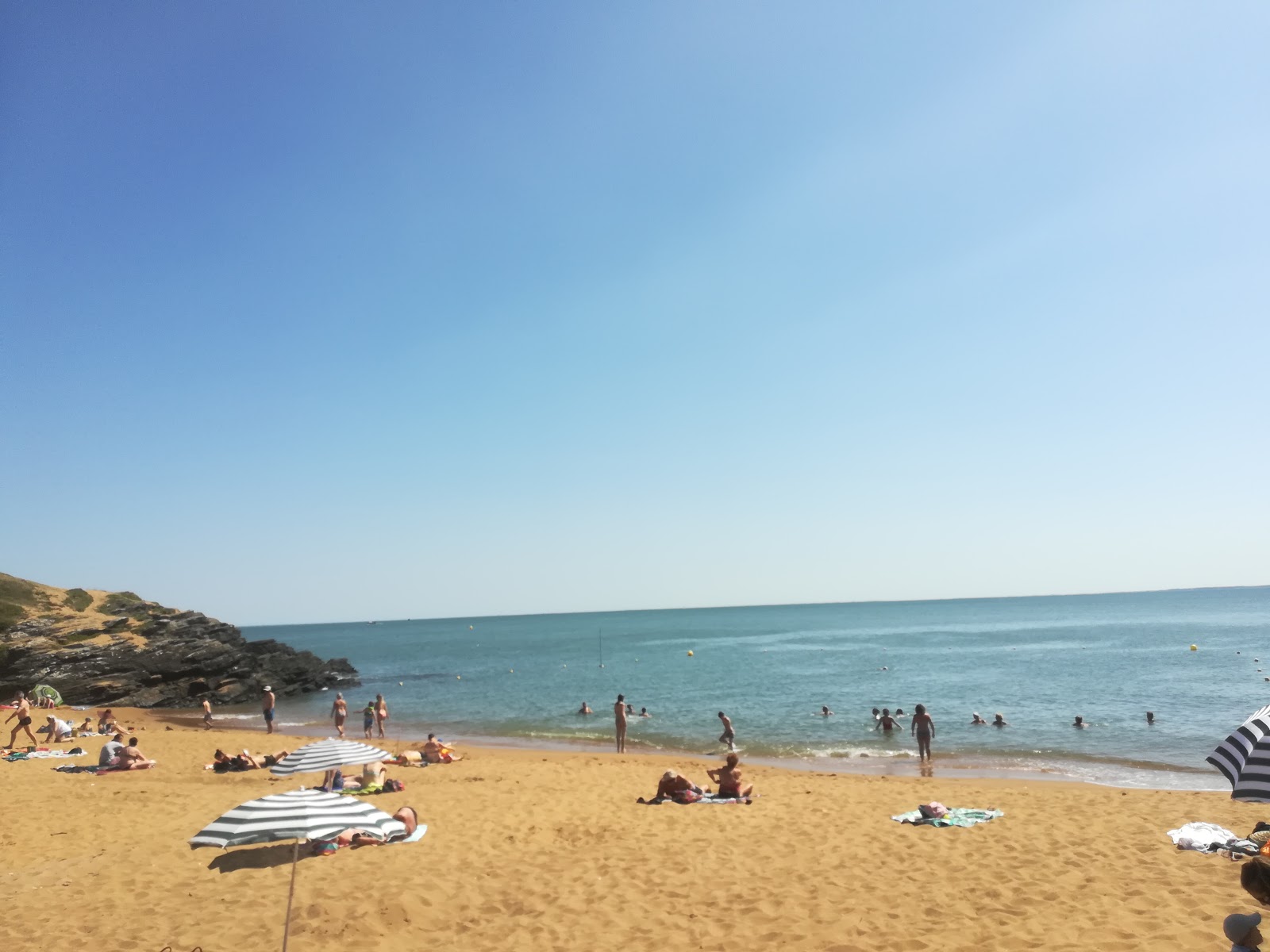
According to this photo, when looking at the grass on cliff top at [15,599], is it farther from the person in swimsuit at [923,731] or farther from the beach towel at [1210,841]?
the beach towel at [1210,841]

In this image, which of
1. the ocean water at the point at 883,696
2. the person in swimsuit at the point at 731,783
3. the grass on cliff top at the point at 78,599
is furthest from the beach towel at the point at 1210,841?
the grass on cliff top at the point at 78,599

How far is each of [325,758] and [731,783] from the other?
7.61 meters

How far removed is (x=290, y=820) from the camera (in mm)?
6613

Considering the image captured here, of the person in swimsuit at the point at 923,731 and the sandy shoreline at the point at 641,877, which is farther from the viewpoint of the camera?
the person in swimsuit at the point at 923,731

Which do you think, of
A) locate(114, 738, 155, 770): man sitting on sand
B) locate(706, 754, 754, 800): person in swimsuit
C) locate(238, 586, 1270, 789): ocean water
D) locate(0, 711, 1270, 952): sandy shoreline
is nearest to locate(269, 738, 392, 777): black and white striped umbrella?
locate(0, 711, 1270, 952): sandy shoreline

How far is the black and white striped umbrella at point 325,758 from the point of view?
10.1 metres

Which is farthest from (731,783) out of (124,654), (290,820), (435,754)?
(124,654)

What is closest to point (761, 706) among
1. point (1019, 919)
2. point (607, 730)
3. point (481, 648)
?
point (607, 730)

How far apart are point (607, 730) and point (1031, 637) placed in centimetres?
6822

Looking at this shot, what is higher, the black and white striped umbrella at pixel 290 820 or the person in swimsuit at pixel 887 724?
the black and white striped umbrella at pixel 290 820

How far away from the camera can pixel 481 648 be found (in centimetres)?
9700

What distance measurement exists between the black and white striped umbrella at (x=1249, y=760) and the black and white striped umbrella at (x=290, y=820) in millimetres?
8059

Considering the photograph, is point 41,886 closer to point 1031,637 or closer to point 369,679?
point 369,679

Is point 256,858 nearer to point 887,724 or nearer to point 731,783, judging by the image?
point 731,783
